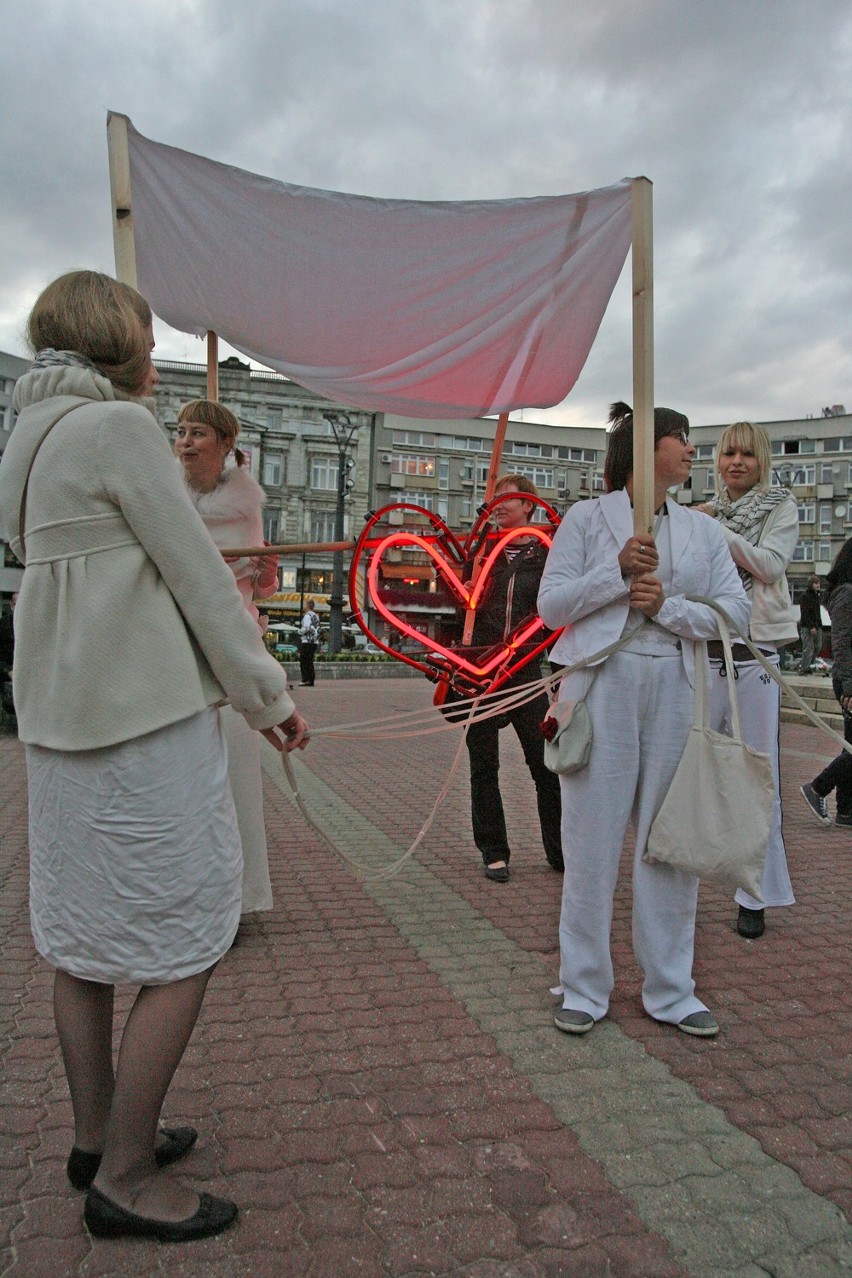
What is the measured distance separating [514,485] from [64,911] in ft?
12.1

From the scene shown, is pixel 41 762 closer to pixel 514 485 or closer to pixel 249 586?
pixel 249 586

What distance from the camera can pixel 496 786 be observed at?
521 centimetres

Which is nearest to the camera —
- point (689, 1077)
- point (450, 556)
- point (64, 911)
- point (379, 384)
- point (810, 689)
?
point (64, 911)

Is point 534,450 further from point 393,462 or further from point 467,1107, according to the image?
point 467,1107

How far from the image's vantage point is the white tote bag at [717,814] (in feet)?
9.42

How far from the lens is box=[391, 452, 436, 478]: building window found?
65.8m

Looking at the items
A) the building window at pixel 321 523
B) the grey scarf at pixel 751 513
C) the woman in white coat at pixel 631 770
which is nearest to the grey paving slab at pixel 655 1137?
the woman in white coat at pixel 631 770

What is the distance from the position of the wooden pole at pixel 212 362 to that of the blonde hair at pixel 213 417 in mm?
231

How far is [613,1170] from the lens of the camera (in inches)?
88.2

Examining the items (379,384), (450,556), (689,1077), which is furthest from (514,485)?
(689,1077)

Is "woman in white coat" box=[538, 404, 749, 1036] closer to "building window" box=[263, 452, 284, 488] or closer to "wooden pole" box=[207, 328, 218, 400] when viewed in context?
"wooden pole" box=[207, 328, 218, 400]

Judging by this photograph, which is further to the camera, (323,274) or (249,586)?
(249,586)

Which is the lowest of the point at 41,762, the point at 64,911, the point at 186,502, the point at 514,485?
the point at 64,911

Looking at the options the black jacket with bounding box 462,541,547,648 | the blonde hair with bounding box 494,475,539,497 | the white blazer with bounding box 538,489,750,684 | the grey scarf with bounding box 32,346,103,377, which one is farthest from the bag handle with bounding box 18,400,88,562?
the blonde hair with bounding box 494,475,539,497
